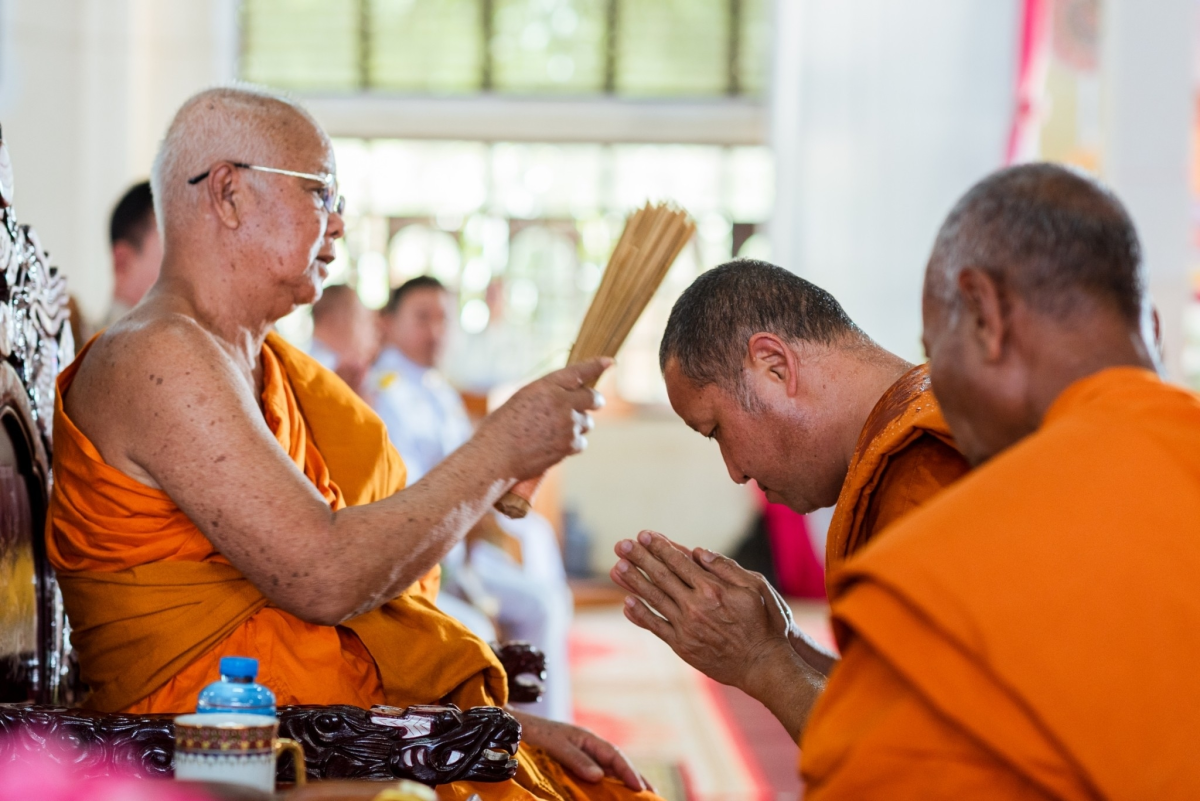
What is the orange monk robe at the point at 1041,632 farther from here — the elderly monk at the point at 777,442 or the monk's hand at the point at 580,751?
the monk's hand at the point at 580,751

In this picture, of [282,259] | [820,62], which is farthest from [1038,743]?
[820,62]

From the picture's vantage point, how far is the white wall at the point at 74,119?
6.98 m

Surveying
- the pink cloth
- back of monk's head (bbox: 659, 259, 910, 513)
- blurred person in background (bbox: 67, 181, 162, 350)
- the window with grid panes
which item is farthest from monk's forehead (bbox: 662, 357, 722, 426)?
the window with grid panes

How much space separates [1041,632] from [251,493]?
1.03 metres

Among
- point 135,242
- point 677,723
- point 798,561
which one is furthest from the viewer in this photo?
point 798,561

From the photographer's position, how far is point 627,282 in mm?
2055

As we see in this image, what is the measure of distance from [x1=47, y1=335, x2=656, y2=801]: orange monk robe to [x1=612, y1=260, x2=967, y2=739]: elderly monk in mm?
342

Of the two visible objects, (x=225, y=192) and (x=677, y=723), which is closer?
(x=225, y=192)

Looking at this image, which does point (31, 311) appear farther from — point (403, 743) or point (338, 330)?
point (338, 330)

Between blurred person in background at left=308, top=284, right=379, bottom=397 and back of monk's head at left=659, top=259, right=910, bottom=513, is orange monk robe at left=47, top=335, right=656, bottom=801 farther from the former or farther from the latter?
blurred person in background at left=308, top=284, right=379, bottom=397

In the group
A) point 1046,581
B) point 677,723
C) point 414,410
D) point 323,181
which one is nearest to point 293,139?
point 323,181

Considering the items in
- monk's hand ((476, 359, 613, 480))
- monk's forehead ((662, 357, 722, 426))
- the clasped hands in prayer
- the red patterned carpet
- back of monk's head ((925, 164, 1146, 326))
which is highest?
back of monk's head ((925, 164, 1146, 326))

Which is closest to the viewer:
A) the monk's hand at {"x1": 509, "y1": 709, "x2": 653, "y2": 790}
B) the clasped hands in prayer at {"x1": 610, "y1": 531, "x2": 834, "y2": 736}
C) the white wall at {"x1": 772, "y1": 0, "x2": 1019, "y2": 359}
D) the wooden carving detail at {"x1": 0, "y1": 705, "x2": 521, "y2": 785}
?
the wooden carving detail at {"x1": 0, "y1": 705, "x2": 521, "y2": 785}

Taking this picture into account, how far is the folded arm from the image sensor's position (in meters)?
1.67
